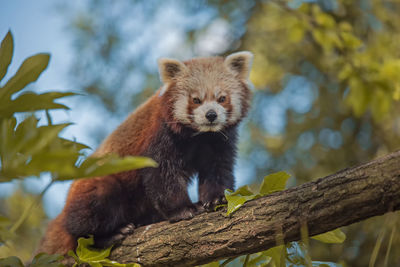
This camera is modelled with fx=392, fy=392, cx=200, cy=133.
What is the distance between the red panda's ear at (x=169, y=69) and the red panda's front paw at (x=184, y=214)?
1.53m

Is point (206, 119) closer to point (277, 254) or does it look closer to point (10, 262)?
point (277, 254)

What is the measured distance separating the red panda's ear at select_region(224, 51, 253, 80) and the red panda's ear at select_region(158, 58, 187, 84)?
1.90 feet

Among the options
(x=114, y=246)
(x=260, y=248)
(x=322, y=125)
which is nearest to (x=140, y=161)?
(x=260, y=248)

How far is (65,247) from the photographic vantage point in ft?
12.1

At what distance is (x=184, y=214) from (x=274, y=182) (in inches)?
34.7

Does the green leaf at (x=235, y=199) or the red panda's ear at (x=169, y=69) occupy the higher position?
the red panda's ear at (x=169, y=69)

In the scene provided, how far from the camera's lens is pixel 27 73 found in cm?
177

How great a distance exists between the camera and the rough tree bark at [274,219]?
2.10 metres

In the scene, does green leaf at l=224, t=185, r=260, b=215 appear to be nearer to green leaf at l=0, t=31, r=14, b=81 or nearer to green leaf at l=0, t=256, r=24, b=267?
green leaf at l=0, t=256, r=24, b=267

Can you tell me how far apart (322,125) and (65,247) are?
189 inches

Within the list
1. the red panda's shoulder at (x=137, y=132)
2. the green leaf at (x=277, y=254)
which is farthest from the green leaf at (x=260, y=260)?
the red panda's shoulder at (x=137, y=132)

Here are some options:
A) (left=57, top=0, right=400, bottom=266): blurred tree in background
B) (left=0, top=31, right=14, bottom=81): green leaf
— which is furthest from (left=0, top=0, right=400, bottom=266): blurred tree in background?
(left=0, top=31, right=14, bottom=81): green leaf

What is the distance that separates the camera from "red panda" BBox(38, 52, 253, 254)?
12.0 ft

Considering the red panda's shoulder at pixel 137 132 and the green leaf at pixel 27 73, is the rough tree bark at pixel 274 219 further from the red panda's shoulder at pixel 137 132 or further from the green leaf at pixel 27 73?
the green leaf at pixel 27 73
